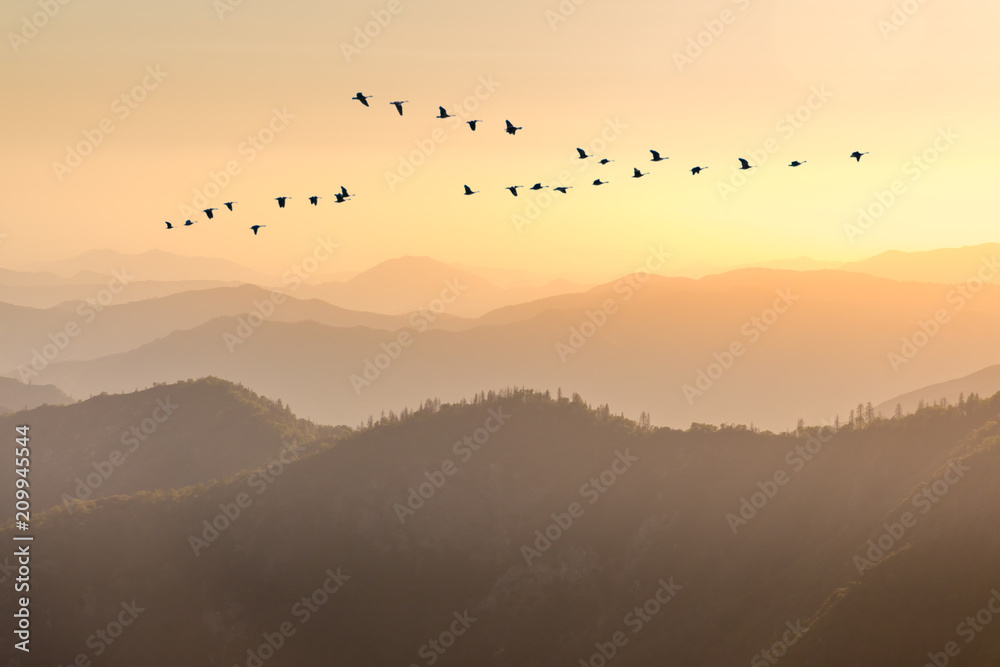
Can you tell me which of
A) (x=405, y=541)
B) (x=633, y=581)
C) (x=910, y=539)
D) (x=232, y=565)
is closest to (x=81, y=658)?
(x=232, y=565)

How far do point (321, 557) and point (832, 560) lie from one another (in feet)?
346

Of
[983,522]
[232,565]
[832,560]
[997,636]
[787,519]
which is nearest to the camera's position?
[997,636]

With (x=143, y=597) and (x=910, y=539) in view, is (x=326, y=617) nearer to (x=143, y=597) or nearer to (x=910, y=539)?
(x=143, y=597)

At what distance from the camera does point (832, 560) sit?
513 feet

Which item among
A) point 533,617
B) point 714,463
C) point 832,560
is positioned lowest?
point 533,617

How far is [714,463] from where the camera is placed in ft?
641

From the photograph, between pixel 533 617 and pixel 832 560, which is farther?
pixel 533 617

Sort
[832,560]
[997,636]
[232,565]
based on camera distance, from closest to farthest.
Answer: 1. [997,636]
2. [832,560]
3. [232,565]

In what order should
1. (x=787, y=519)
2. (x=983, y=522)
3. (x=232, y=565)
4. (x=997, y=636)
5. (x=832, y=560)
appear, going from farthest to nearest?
(x=232, y=565), (x=787, y=519), (x=832, y=560), (x=983, y=522), (x=997, y=636)

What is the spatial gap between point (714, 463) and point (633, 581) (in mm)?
34197

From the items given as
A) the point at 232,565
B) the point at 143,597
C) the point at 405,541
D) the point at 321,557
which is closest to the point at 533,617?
the point at 405,541

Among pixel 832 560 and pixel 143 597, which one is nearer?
pixel 832 560

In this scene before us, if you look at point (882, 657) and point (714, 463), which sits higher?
point (714, 463)

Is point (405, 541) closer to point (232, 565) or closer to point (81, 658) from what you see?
point (232, 565)
